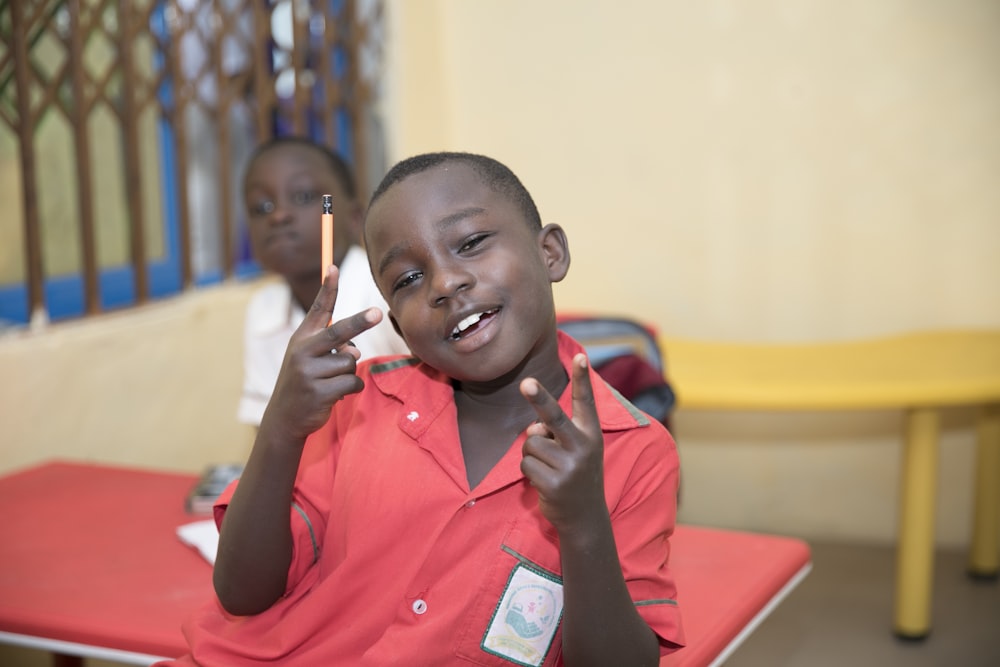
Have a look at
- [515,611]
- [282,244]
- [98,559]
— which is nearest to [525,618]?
[515,611]

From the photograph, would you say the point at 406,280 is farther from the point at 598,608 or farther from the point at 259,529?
the point at 598,608

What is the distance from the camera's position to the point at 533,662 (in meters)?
1.17

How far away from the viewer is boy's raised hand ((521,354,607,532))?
1.02m

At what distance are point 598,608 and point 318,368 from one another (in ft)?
1.27

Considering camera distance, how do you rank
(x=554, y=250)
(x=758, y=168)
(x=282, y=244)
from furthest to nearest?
1. (x=758, y=168)
2. (x=282, y=244)
3. (x=554, y=250)

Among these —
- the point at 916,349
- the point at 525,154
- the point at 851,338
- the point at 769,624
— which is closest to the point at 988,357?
the point at 916,349

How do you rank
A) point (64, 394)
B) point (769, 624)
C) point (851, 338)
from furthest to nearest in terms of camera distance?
point (851, 338) → point (769, 624) → point (64, 394)

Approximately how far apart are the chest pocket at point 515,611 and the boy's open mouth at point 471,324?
9.4 inches

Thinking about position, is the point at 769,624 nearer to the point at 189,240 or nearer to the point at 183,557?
the point at 183,557

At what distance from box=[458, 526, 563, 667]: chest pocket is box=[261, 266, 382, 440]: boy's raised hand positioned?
256 millimetres

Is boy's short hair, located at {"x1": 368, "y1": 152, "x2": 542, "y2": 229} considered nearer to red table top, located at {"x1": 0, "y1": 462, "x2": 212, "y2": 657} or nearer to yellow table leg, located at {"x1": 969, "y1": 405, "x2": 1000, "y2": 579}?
red table top, located at {"x1": 0, "y1": 462, "x2": 212, "y2": 657}

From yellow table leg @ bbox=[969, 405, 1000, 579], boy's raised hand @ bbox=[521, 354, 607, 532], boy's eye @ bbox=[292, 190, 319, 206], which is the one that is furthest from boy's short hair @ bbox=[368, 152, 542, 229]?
yellow table leg @ bbox=[969, 405, 1000, 579]

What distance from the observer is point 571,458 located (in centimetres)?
102

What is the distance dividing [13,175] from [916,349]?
2496 mm
